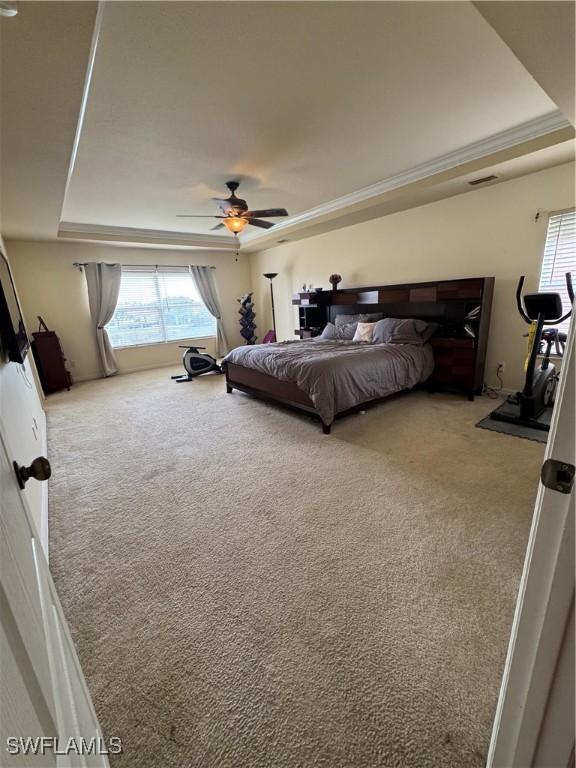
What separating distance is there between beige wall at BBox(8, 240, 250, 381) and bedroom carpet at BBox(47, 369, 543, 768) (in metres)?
3.47

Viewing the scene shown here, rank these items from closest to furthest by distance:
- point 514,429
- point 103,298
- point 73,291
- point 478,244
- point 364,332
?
point 514,429, point 478,244, point 364,332, point 73,291, point 103,298

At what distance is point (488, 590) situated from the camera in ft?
4.66

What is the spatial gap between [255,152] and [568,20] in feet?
7.30

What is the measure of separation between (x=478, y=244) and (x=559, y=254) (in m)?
0.83

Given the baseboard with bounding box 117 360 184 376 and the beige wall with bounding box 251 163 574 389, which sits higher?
the beige wall with bounding box 251 163 574 389

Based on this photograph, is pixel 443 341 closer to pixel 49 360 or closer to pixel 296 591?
pixel 296 591

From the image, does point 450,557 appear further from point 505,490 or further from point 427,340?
point 427,340

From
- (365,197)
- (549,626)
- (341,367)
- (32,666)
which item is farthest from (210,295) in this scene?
(549,626)

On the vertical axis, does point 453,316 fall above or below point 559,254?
below

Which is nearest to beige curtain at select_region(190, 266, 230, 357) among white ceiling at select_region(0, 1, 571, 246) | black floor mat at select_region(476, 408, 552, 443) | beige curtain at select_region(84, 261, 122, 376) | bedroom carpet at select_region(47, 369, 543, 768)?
beige curtain at select_region(84, 261, 122, 376)

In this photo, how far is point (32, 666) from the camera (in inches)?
21.0

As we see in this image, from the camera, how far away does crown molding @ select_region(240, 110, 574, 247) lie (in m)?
2.45

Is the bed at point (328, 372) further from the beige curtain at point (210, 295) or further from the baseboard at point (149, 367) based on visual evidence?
the beige curtain at point (210, 295)

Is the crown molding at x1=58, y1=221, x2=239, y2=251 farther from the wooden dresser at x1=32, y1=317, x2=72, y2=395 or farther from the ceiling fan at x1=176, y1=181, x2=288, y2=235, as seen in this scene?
the ceiling fan at x1=176, y1=181, x2=288, y2=235
